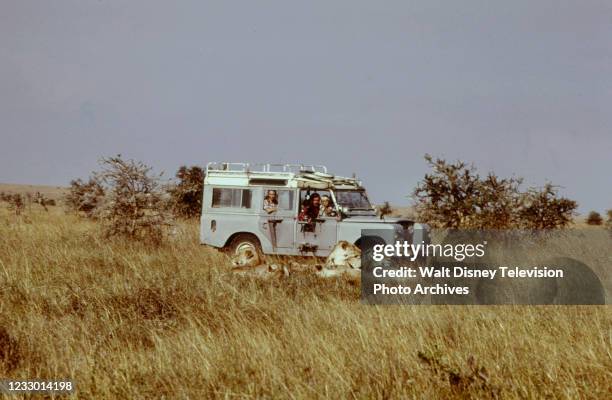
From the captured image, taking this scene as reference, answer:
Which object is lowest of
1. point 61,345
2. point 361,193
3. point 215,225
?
point 61,345

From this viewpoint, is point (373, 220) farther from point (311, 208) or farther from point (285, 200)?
point (285, 200)

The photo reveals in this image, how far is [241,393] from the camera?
14.1ft

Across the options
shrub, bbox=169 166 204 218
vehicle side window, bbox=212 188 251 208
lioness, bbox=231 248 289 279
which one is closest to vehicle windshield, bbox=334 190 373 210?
vehicle side window, bbox=212 188 251 208

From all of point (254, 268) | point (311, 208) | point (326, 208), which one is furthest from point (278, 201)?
point (254, 268)

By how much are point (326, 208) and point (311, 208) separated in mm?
315

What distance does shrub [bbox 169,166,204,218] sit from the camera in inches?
971

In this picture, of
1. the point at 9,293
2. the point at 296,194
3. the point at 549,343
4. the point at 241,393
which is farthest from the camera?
the point at 296,194

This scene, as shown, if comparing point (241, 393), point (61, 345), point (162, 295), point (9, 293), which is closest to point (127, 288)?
point (162, 295)

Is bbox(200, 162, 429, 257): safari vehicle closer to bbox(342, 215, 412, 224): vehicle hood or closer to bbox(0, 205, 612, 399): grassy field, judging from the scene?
bbox(342, 215, 412, 224): vehicle hood

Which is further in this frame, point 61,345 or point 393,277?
point 393,277

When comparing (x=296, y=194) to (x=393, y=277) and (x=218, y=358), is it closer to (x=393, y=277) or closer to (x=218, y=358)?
(x=393, y=277)

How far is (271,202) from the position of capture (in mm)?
12430

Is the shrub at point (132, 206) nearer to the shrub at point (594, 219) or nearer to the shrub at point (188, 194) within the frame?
the shrub at point (188, 194)

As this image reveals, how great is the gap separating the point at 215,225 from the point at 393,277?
4.88 m
